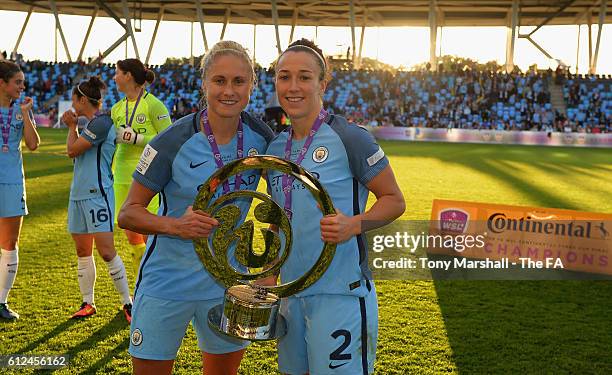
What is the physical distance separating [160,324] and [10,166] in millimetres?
3254

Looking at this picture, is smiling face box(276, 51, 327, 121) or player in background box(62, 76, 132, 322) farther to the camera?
player in background box(62, 76, 132, 322)

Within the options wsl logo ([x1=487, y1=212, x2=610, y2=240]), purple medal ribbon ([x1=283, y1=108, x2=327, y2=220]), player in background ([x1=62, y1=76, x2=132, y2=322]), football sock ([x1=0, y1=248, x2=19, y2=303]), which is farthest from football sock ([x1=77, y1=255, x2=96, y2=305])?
wsl logo ([x1=487, y1=212, x2=610, y2=240])

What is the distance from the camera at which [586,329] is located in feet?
17.5

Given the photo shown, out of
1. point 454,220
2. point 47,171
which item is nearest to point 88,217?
point 454,220

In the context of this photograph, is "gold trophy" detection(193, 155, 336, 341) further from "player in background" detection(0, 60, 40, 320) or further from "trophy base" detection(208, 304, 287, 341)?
"player in background" detection(0, 60, 40, 320)

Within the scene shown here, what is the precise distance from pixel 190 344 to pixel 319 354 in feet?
8.69

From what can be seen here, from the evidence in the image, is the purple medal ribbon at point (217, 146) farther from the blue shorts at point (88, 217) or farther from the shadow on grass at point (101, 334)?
the blue shorts at point (88, 217)

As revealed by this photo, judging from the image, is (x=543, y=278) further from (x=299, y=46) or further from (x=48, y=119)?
(x=48, y=119)

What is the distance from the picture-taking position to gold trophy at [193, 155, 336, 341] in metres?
2.06

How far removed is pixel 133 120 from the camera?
17.6 feet

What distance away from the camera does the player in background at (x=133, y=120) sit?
17.2 feet

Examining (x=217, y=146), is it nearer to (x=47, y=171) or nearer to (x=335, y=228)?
(x=335, y=228)

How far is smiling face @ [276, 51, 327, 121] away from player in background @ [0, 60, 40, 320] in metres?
3.49

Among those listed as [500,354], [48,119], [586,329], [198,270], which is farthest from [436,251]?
[48,119]
